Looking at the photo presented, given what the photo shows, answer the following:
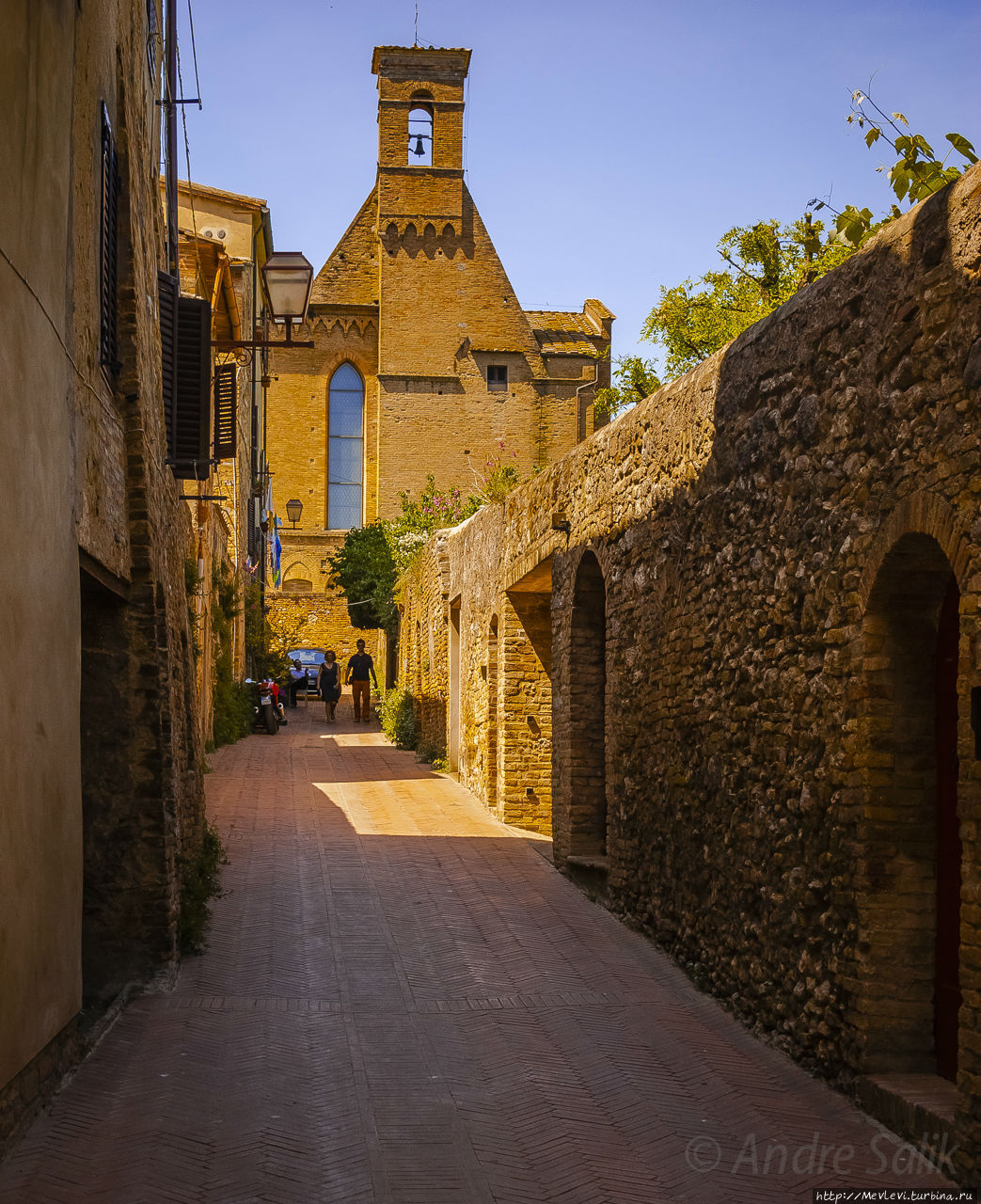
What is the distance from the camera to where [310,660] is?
34.7m

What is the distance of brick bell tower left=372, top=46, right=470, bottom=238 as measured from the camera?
138 feet

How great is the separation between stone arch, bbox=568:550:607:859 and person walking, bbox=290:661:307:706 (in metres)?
19.2

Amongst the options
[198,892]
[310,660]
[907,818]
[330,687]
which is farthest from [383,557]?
[907,818]

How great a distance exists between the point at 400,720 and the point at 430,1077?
1552 centimetres

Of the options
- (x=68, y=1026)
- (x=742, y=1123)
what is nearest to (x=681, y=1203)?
(x=742, y=1123)

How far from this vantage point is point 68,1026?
6.01 metres

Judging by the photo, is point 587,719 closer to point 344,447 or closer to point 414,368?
point 414,368

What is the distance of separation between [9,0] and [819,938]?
16.6 feet

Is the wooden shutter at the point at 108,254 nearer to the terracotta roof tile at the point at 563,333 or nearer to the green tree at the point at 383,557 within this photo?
the green tree at the point at 383,557

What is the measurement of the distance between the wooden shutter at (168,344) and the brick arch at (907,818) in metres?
5.59

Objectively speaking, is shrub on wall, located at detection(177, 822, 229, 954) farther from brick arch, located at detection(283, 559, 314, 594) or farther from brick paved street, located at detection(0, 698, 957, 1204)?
brick arch, located at detection(283, 559, 314, 594)

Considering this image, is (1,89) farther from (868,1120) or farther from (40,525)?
(868,1120)

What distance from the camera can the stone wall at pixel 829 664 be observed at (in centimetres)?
525

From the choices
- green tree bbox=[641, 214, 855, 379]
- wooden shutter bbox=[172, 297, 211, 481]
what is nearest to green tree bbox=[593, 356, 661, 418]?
green tree bbox=[641, 214, 855, 379]
